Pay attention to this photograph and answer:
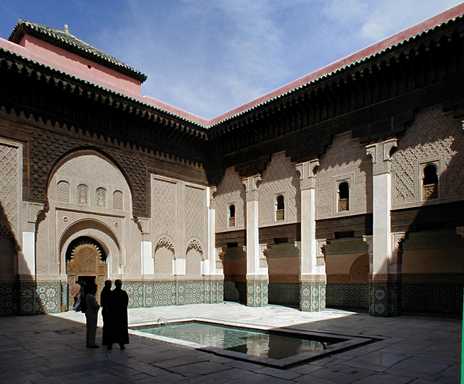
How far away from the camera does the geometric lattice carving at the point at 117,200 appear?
1191 cm

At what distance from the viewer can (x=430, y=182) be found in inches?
368

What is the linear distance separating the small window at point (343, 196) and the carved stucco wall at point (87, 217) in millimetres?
5623

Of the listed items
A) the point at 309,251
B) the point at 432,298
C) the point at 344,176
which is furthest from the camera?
the point at 309,251

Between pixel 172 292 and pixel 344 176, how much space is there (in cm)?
601

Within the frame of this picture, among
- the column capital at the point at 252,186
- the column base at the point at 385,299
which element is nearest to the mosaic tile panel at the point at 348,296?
the column base at the point at 385,299

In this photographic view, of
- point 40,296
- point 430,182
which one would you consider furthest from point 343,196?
point 40,296

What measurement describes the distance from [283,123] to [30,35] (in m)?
8.39

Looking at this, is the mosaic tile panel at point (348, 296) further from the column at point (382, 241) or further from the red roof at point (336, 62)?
the red roof at point (336, 62)

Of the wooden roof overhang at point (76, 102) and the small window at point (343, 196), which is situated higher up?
the wooden roof overhang at point (76, 102)

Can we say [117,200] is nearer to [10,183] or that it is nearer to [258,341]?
[10,183]

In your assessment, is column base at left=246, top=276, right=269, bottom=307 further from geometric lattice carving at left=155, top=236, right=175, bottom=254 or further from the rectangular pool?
the rectangular pool

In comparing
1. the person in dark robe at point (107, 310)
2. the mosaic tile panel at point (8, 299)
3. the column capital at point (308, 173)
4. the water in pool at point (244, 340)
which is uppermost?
the column capital at point (308, 173)

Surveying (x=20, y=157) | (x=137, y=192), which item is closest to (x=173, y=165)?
(x=137, y=192)

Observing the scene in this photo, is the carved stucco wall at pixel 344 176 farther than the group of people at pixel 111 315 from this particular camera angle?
Yes
